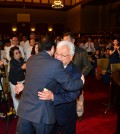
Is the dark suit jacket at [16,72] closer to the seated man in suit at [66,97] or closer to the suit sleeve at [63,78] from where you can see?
the seated man in suit at [66,97]

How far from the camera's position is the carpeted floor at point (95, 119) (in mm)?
4227

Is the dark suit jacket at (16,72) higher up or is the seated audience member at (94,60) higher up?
the dark suit jacket at (16,72)

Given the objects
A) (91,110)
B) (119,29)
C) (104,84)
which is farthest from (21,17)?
(91,110)

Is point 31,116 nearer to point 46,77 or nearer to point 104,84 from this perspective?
point 46,77

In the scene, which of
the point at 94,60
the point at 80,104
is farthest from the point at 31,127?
the point at 94,60

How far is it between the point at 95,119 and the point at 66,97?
2.37 m

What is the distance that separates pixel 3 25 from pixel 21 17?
1.51m

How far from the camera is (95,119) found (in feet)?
15.7

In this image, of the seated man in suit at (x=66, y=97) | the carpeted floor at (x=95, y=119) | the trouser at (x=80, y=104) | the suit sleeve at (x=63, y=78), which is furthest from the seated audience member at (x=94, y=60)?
the suit sleeve at (x=63, y=78)

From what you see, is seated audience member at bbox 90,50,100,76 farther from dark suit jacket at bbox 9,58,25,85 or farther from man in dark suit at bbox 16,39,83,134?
→ man in dark suit at bbox 16,39,83,134

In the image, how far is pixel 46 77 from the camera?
2176 mm

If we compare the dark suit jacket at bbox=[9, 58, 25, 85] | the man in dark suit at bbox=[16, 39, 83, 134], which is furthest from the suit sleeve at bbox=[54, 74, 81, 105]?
the dark suit jacket at bbox=[9, 58, 25, 85]

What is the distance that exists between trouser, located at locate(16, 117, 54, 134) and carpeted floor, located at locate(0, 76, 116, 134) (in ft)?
6.25

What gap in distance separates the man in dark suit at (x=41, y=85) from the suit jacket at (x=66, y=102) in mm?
285
